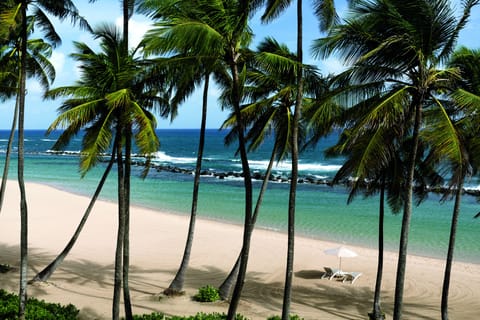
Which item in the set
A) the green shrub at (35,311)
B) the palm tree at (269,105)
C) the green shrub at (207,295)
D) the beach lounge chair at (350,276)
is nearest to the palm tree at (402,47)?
the palm tree at (269,105)

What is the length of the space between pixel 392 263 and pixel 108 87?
13.7 meters

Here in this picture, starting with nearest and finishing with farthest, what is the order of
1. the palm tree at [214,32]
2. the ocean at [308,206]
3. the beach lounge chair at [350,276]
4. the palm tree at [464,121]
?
the palm tree at [214,32] < the palm tree at [464,121] < the beach lounge chair at [350,276] < the ocean at [308,206]

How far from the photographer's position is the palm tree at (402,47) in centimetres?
813

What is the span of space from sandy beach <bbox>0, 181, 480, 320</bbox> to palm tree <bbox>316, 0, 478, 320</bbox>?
5650mm

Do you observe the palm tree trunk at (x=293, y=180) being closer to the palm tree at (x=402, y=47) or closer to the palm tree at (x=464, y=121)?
the palm tree at (x=402, y=47)

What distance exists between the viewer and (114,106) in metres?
8.52

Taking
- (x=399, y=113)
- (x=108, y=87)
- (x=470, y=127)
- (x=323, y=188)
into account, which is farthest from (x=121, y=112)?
(x=323, y=188)

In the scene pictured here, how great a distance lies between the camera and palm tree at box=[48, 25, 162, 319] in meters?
8.88

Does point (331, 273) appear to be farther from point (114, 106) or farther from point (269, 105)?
point (114, 106)

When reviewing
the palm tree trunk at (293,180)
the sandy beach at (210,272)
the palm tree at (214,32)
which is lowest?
the sandy beach at (210,272)

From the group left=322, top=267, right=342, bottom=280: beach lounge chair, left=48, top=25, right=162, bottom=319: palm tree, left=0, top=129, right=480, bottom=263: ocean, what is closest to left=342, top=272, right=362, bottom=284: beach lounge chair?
left=322, top=267, right=342, bottom=280: beach lounge chair

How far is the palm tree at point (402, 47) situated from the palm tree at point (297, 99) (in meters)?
0.61

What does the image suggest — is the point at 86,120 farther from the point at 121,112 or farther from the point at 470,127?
the point at 470,127

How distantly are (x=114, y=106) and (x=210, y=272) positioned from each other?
944 centimetres
